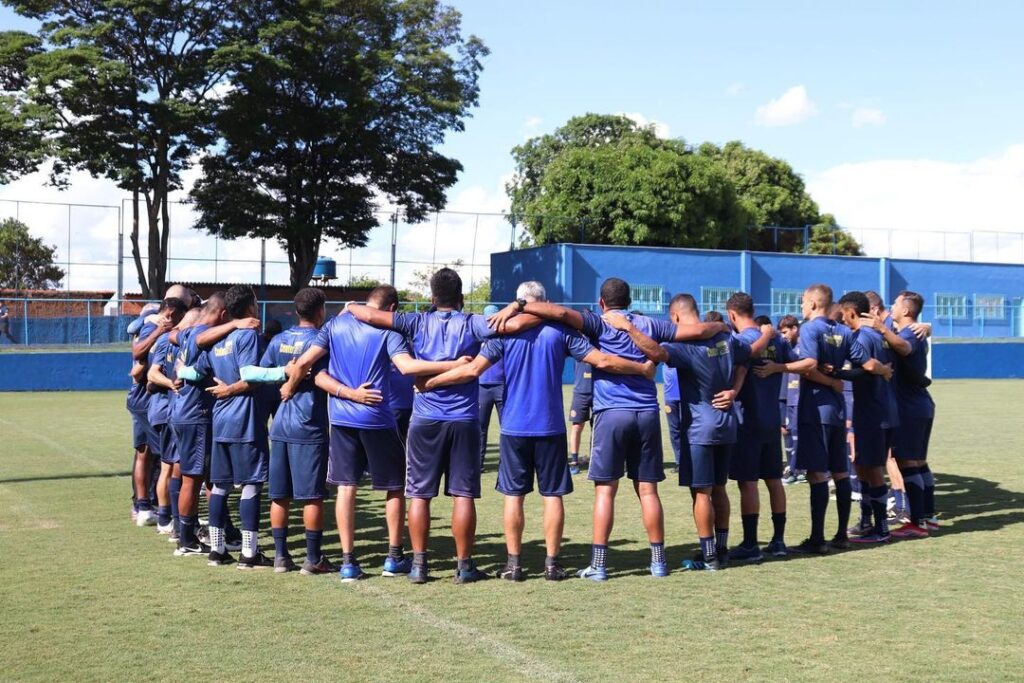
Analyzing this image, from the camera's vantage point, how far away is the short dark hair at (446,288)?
23.9 ft

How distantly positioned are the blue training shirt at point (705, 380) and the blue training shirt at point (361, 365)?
1.92m

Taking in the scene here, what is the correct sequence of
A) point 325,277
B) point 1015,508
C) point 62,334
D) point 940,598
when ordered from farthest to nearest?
point 325,277
point 62,334
point 1015,508
point 940,598

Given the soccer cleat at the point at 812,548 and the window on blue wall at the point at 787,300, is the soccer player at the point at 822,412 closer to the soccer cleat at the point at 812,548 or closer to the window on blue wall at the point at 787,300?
the soccer cleat at the point at 812,548

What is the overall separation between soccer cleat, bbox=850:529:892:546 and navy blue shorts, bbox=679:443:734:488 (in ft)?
5.47

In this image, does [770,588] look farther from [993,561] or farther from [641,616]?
[993,561]

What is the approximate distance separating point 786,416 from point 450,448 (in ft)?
22.5

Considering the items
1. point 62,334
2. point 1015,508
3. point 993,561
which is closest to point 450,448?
point 993,561

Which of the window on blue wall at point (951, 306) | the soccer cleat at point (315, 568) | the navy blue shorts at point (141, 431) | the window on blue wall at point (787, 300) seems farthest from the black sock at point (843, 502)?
the window on blue wall at point (951, 306)

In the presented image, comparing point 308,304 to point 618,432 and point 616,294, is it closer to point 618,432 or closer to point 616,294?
point 616,294

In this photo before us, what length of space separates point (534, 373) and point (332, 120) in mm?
37489

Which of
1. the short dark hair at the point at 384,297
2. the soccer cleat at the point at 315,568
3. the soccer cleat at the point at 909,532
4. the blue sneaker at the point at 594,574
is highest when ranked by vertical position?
the short dark hair at the point at 384,297

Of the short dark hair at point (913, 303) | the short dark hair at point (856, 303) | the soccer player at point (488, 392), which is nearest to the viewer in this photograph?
the short dark hair at point (856, 303)

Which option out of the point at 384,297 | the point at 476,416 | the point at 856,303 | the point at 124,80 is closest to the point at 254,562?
the point at 476,416

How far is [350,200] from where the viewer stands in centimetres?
4394
